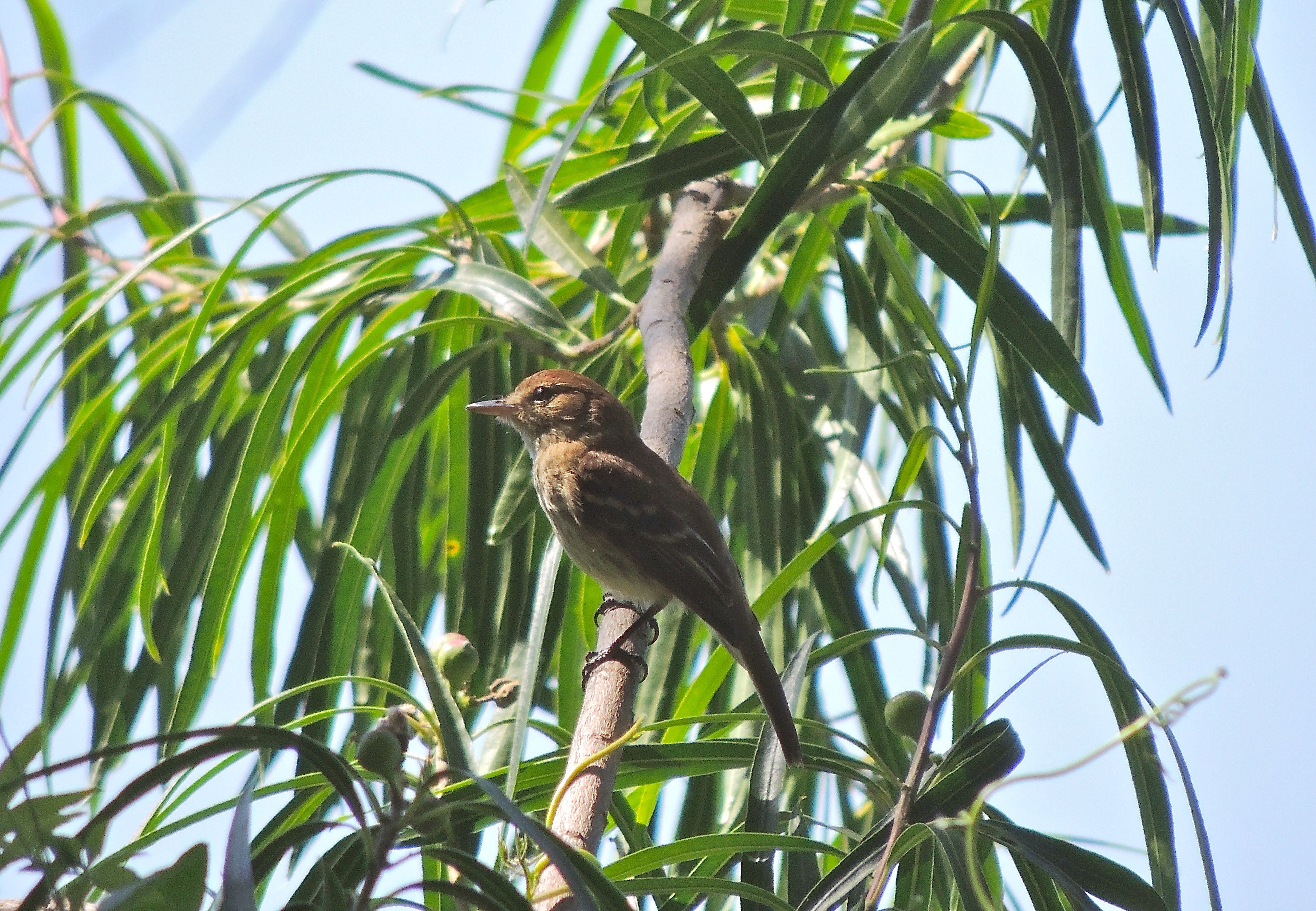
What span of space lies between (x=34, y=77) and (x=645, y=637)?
2361mm

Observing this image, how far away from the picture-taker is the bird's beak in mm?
2826

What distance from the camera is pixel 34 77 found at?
10.9 ft

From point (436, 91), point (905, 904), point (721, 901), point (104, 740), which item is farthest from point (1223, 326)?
→ point (104, 740)

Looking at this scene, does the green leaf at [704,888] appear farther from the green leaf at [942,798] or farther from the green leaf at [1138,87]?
the green leaf at [1138,87]

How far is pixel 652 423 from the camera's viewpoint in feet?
6.58

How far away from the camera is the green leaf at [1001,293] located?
1911 mm

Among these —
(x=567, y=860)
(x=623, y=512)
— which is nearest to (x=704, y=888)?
(x=567, y=860)

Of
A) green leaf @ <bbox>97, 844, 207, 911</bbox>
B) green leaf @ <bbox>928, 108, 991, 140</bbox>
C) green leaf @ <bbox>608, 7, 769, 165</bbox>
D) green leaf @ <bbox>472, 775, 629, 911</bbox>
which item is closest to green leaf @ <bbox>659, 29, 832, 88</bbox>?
green leaf @ <bbox>608, 7, 769, 165</bbox>

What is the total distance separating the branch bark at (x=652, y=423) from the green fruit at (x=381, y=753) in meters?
0.20

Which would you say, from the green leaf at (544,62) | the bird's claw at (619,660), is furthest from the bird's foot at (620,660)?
the green leaf at (544,62)

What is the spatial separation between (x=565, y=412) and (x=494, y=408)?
374mm

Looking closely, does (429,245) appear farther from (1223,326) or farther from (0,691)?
(1223,326)

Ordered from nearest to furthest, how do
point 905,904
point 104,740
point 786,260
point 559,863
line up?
point 559,863
point 905,904
point 104,740
point 786,260

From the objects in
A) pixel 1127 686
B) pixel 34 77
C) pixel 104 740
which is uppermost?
pixel 34 77
